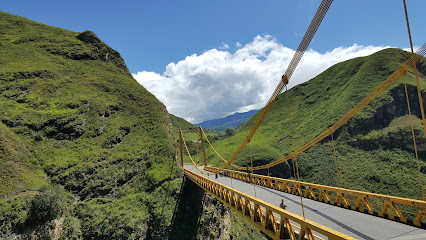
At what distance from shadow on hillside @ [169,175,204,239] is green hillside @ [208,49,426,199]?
47707 mm

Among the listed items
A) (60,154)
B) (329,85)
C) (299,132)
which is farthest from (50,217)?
(329,85)

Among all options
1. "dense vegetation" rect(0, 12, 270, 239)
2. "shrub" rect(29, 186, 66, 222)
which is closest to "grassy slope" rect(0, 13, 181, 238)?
"dense vegetation" rect(0, 12, 270, 239)

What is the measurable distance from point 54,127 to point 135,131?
1254cm

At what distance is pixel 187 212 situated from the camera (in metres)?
30.4

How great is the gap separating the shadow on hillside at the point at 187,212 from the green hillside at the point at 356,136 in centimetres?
4771

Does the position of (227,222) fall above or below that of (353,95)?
below

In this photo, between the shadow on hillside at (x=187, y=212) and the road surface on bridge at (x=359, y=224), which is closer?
the road surface on bridge at (x=359, y=224)

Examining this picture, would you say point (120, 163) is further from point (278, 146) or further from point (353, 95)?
point (353, 95)

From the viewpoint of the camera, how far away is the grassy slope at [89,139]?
2627 cm

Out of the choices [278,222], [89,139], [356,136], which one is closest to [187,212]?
[89,139]

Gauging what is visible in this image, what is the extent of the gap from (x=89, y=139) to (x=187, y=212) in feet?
65.7

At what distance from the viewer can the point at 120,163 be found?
3366 centimetres

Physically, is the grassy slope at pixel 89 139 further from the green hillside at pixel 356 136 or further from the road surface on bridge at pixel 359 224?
the green hillside at pixel 356 136

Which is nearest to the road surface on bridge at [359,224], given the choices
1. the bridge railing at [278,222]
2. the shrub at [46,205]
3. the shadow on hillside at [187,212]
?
the bridge railing at [278,222]
